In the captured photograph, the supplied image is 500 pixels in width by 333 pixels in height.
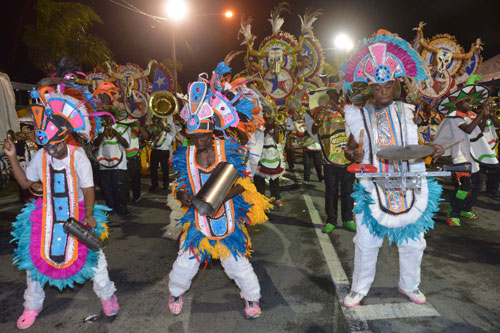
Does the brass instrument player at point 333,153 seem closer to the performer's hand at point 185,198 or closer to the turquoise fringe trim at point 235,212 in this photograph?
the turquoise fringe trim at point 235,212

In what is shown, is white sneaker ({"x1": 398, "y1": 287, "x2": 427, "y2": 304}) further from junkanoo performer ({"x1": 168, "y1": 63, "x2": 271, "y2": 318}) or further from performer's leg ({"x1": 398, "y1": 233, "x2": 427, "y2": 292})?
junkanoo performer ({"x1": 168, "y1": 63, "x2": 271, "y2": 318})

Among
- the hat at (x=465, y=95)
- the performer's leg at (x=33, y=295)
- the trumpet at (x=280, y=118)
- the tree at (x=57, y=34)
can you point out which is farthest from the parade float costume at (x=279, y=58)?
the tree at (x=57, y=34)

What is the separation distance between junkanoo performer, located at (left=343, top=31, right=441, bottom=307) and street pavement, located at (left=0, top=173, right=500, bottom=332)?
303 mm

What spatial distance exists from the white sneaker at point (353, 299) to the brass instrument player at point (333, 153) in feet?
6.97

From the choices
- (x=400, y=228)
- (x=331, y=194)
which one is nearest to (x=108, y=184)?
(x=331, y=194)

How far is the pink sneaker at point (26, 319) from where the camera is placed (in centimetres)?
288

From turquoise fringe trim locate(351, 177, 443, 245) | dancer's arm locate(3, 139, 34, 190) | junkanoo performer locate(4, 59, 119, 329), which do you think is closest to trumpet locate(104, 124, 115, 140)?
junkanoo performer locate(4, 59, 119, 329)

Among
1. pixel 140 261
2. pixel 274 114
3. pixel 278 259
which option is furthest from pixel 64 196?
pixel 274 114

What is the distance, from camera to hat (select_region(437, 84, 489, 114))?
4.23 meters

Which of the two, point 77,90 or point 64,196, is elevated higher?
point 77,90

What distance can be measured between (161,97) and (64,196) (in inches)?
188

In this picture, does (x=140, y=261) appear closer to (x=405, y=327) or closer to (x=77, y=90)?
(x=77, y=90)

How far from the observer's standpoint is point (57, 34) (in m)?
13.4

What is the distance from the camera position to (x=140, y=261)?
4355 mm
